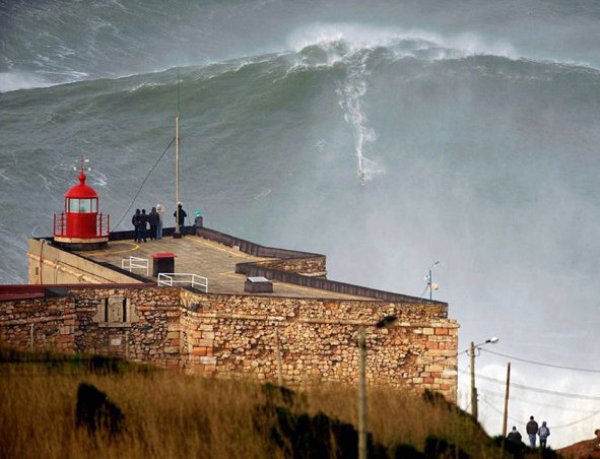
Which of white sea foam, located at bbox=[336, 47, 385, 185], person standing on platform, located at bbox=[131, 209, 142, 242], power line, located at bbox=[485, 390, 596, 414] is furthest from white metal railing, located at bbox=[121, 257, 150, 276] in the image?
white sea foam, located at bbox=[336, 47, 385, 185]

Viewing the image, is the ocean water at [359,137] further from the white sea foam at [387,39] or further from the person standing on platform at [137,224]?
the person standing on platform at [137,224]

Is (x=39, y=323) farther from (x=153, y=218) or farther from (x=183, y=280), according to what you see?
(x=153, y=218)

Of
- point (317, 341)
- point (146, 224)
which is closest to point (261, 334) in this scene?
point (317, 341)

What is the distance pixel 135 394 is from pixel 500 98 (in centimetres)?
7733

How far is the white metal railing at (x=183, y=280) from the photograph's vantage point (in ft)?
132

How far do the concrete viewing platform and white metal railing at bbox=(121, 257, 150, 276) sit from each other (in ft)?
0.35

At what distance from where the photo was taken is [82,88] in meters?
107

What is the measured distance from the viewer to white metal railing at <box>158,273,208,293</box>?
40312 millimetres

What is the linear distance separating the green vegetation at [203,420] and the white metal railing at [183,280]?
1110 cm

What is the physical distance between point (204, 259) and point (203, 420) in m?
20.8

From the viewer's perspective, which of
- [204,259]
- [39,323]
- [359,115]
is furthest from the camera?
[359,115]

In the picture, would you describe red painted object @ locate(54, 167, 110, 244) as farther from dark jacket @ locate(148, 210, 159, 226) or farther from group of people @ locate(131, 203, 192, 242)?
dark jacket @ locate(148, 210, 159, 226)

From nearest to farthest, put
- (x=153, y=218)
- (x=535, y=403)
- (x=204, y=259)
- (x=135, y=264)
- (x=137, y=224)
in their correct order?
(x=135, y=264) → (x=204, y=259) → (x=137, y=224) → (x=153, y=218) → (x=535, y=403)

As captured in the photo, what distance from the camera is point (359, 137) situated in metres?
96.1
